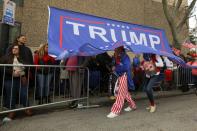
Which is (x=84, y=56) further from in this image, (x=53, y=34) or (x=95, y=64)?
(x=95, y=64)

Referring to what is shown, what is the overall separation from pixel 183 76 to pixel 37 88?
25.4ft

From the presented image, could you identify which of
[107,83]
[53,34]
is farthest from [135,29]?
[53,34]

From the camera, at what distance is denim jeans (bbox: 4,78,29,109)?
7.55 metres

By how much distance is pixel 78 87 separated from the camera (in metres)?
Result: 9.38

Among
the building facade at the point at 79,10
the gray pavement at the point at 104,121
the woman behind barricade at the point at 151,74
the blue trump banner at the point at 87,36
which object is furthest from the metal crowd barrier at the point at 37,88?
the building facade at the point at 79,10

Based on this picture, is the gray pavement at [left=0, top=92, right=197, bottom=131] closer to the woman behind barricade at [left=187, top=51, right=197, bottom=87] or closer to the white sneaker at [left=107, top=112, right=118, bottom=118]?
the white sneaker at [left=107, top=112, right=118, bottom=118]

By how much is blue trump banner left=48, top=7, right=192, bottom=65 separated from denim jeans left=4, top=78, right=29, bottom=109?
108 cm

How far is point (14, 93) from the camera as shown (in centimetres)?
773

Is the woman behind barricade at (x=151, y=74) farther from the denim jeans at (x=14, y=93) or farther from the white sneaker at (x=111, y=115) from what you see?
the denim jeans at (x=14, y=93)

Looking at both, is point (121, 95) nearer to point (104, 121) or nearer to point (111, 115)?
point (111, 115)

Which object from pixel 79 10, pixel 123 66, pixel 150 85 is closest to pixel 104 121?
pixel 123 66

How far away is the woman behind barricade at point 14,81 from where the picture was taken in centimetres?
751

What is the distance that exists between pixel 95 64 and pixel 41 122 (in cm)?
450

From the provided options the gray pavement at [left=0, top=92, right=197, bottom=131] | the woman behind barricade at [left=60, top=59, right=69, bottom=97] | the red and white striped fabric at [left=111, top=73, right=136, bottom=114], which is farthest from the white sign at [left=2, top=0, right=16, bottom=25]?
the red and white striped fabric at [left=111, top=73, right=136, bottom=114]
